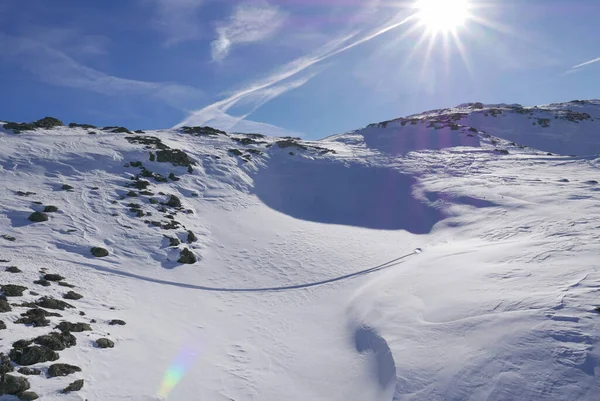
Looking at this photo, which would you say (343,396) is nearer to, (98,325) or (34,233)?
(98,325)

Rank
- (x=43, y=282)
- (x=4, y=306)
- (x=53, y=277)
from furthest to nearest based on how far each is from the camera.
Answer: (x=53, y=277) → (x=43, y=282) → (x=4, y=306)

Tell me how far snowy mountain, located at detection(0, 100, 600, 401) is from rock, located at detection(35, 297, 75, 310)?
51 millimetres

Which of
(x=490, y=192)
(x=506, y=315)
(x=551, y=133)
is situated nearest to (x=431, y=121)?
(x=551, y=133)

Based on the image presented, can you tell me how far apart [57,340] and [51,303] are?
2630mm

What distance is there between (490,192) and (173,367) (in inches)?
1065

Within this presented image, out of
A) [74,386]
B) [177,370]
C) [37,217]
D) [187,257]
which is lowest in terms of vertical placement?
[177,370]

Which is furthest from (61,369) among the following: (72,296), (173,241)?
(173,241)

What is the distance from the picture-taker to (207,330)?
12.8 m

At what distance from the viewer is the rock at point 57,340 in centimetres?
861

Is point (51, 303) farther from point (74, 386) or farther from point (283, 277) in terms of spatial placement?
point (283, 277)

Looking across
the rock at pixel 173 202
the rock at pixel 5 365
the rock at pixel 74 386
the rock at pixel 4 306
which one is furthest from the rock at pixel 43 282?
the rock at pixel 173 202

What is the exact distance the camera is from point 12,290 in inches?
428

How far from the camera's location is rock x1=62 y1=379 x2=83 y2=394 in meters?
7.57

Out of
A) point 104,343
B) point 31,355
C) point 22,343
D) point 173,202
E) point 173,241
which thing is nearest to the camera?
point 31,355
